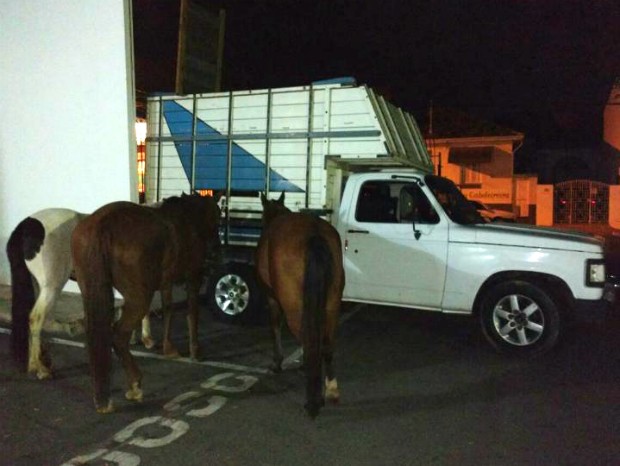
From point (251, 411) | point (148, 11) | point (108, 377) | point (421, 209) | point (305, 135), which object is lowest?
point (251, 411)

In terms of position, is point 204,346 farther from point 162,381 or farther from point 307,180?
point 307,180

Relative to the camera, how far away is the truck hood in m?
6.54

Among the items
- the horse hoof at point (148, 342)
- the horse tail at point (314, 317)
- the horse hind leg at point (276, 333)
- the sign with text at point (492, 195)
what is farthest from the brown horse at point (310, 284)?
the sign with text at point (492, 195)

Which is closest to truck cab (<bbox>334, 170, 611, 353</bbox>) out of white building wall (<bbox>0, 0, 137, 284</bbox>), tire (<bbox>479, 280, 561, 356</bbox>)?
tire (<bbox>479, 280, 561, 356</bbox>)

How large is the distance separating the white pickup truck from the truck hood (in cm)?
2

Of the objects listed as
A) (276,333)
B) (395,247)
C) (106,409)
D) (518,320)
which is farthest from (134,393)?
(518,320)

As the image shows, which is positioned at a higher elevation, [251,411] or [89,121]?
[89,121]

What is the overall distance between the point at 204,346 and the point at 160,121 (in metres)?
3.62

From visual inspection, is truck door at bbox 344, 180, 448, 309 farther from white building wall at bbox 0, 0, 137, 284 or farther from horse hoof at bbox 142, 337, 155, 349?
white building wall at bbox 0, 0, 137, 284

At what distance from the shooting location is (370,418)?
491 centimetres

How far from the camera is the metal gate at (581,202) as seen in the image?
22.6 metres

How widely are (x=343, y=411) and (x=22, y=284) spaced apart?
3323mm

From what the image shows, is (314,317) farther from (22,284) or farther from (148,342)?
(148,342)

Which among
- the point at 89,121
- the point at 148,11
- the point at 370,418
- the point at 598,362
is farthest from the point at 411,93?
the point at 370,418
